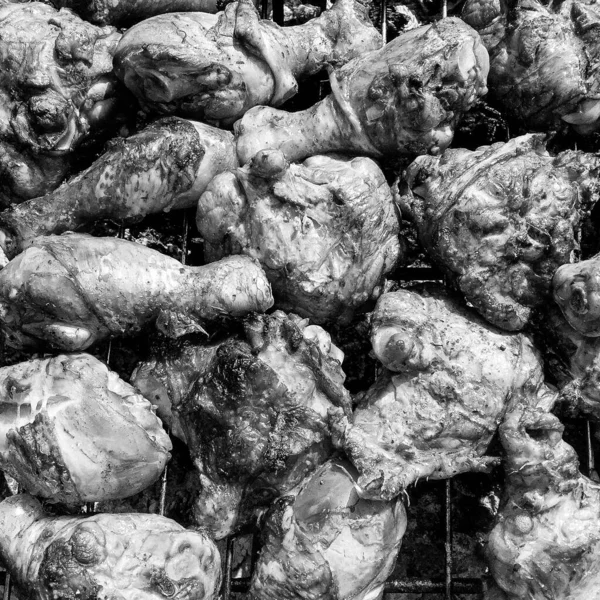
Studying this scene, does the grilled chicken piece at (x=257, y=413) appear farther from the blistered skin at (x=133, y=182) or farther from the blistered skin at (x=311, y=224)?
the blistered skin at (x=133, y=182)

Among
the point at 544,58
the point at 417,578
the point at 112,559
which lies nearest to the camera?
the point at 112,559

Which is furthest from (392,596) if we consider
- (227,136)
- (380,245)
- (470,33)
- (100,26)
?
(100,26)

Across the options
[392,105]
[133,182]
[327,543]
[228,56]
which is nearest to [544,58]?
[392,105]

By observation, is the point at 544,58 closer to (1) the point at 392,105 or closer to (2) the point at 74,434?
(1) the point at 392,105

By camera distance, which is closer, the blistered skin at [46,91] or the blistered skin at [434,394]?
the blistered skin at [434,394]

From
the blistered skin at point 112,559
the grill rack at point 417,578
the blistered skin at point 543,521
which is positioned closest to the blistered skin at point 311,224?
the grill rack at point 417,578

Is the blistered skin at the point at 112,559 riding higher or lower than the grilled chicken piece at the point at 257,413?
lower

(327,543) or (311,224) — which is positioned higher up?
(311,224)
